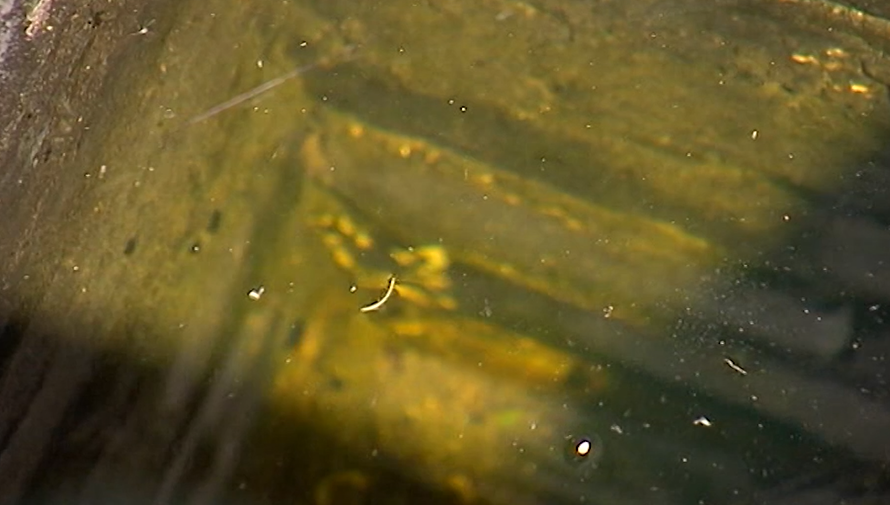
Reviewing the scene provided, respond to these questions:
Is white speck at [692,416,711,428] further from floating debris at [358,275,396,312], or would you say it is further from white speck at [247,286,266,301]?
white speck at [247,286,266,301]

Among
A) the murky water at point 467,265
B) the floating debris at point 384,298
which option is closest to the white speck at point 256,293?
the murky water at point 467,265

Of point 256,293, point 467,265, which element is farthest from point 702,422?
point 256,293

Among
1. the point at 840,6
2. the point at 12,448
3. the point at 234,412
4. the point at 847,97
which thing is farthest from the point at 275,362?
the point at 840,6

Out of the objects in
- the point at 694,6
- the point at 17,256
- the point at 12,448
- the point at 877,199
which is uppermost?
the point at 694,6

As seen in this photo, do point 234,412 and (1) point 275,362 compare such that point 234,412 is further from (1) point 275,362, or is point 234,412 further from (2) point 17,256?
(2) point 17,256

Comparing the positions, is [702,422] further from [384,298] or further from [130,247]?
[130,247]

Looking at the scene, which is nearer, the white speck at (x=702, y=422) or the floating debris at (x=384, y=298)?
the white speck at (x=702, y=422)

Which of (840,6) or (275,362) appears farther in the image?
(840,6)

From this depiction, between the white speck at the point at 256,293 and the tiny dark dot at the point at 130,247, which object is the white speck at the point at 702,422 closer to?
the white speck at the point at 256,293
